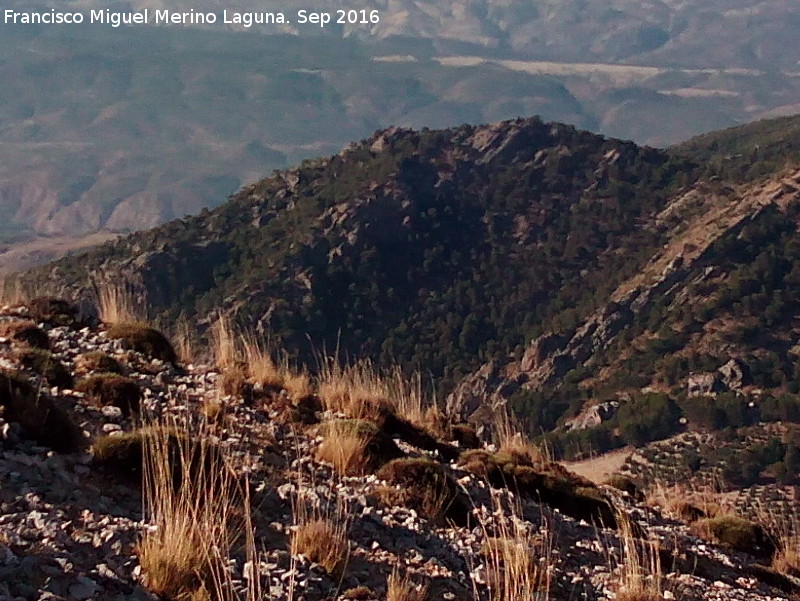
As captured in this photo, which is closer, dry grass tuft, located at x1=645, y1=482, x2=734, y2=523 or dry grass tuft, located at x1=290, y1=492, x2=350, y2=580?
dry grass tuft, located at x1=290, y1=492, x2=350, y2=580

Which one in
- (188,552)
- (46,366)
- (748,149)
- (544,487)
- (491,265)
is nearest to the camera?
(188,552)

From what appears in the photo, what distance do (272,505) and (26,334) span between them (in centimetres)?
492

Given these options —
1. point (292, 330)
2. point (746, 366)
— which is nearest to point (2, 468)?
point (746, 366)

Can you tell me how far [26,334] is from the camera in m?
11.0

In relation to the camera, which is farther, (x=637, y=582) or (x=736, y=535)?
(x=736, y=535)

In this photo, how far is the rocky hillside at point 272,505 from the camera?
5734 mm

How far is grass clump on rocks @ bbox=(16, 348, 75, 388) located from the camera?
30.8 ft

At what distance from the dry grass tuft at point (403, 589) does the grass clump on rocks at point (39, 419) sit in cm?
277

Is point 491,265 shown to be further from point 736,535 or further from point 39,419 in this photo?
point 39,419

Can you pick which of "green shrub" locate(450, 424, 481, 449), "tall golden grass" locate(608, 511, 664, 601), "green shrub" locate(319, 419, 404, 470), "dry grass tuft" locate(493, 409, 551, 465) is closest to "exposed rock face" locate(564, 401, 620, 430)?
"dry grass tuft" locate(493, 409, 551, 465)

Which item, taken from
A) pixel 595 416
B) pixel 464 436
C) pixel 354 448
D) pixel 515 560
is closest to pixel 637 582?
pixel 515 560

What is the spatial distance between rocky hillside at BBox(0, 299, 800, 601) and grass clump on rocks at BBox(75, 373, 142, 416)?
22mm

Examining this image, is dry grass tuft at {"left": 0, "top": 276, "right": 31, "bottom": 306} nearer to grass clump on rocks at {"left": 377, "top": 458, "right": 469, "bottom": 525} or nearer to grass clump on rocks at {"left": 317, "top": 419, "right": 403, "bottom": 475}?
grass clump on rocks at {"left": 317, "top": 419, "right": 403, "bottom": 475}

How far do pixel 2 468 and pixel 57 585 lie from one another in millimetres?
1786
